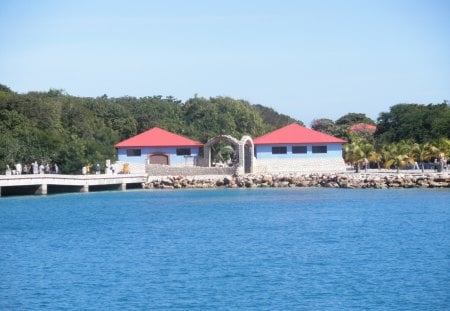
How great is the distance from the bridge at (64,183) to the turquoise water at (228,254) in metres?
2.86

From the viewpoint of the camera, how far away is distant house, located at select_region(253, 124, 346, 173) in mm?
70500

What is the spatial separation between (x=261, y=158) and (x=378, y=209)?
22.8 metres

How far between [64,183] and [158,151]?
496 inches

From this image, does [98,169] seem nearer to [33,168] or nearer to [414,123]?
[33,168]

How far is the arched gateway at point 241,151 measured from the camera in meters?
68.1

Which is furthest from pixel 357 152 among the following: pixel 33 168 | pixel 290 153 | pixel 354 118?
pixel 354 118

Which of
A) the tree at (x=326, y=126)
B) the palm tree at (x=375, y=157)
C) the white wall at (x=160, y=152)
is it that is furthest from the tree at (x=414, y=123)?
the white wall at (x=160, y=152)

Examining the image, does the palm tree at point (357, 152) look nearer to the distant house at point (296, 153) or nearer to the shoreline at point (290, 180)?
the distant house at point (296, 153)

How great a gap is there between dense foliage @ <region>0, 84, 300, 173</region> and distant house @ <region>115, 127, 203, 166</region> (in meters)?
1.37

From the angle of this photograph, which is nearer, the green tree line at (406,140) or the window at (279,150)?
the green tree line at (406,140)

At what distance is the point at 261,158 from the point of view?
71.1 m

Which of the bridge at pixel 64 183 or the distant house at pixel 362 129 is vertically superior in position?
the distant house at pixel 362 129

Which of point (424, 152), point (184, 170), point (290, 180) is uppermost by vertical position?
point (424, 152)

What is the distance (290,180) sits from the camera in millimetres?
66188
